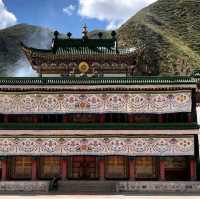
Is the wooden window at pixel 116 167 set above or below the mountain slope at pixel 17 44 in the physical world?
below

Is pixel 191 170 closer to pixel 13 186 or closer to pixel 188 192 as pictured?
pixel 188 192

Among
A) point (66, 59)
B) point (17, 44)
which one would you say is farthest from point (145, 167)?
point (17, 44)

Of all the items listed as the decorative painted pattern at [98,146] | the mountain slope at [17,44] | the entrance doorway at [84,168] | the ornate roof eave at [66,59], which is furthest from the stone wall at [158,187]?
the mountain slope at [17,44]

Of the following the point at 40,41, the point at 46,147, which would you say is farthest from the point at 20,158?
the point at 40,41

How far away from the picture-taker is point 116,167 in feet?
97.0

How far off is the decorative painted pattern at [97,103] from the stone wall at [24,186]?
5.15 metres

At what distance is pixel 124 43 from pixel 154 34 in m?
10.2

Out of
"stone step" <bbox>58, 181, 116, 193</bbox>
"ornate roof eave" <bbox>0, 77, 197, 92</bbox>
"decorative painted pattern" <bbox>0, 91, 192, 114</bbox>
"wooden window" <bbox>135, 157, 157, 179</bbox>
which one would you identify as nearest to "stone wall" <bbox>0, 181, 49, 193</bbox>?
"stone step" <bbox>58, 181, 116, 193</bbox>

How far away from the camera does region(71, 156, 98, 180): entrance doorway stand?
97.2 feet

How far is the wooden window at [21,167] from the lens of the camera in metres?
29.6

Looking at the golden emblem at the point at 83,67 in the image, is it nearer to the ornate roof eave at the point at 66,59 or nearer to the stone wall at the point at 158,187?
the ornate roof eave at the point at 66,59

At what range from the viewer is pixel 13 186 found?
90.1 feet

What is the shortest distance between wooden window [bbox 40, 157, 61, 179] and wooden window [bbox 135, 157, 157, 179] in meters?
5.92

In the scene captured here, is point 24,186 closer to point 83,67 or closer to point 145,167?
point 145,167
